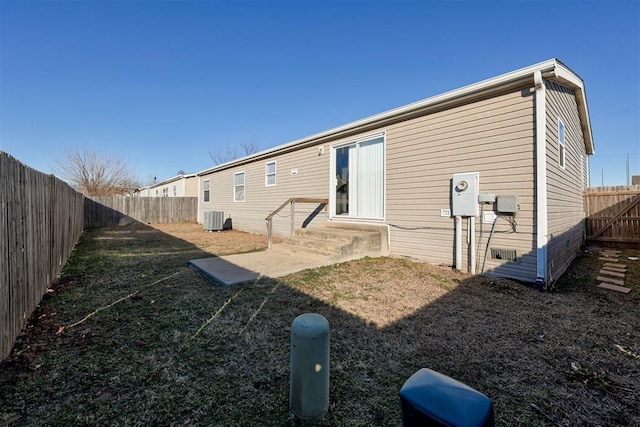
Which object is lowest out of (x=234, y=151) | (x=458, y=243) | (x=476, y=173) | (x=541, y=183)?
(x=458, y=243)

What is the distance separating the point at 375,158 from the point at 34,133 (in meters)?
23.9

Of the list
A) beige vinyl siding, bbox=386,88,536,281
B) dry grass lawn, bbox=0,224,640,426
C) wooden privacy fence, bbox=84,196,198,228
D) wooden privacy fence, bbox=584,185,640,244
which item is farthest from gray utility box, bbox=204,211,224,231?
wooden privacy fence, bbox=584,185,640,244

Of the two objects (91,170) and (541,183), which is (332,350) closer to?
(541,183)

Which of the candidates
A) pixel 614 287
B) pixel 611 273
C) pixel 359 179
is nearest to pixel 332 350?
pixel 614 287

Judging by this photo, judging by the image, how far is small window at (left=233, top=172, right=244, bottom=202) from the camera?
12844mm

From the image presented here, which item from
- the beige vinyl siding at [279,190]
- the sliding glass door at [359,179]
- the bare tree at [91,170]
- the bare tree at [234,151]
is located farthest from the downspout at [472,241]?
the bare tree at [91,170]

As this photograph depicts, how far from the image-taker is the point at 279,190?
1023 centimetres

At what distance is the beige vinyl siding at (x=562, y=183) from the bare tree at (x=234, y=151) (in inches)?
1159

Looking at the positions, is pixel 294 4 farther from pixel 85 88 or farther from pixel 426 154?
pixel 85 88

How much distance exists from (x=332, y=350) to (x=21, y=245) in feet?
10.9

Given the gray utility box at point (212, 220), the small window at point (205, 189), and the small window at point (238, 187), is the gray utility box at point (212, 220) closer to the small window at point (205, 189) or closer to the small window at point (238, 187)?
the small window at point (238, 187)

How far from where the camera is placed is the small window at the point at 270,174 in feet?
34.8

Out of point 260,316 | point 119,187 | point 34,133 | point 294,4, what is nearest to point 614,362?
point 260,316

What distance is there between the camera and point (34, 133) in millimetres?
18828
